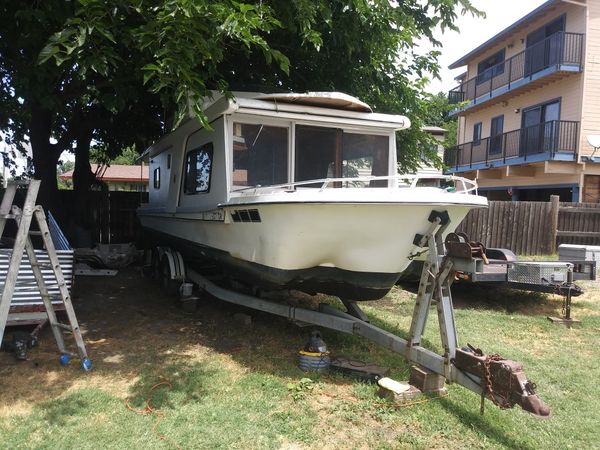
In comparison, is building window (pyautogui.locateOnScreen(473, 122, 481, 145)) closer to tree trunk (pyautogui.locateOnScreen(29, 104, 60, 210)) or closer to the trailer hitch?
tree trunk (pyautogui.locateOnScreen(29, 104, 60, 210))

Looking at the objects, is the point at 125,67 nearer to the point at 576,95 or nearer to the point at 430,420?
the point at 430,420

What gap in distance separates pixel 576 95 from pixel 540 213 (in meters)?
6.11

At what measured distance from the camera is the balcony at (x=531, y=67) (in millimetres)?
16047

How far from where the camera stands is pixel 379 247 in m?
4.47

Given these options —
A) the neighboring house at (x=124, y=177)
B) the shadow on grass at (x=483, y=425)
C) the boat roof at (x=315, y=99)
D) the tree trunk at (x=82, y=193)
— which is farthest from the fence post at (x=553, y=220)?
the neighboring house at (x=124, y=177)

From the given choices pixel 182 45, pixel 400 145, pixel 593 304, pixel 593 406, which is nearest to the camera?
pixel 593 406

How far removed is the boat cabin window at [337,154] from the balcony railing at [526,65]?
7720 mm

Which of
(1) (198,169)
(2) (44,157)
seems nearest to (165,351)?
(1) (198,169)

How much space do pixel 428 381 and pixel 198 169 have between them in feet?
13.1

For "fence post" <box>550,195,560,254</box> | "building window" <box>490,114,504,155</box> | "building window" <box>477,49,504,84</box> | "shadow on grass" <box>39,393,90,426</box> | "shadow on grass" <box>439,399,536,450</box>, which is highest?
"building window" <box>477,49,504,84</box>

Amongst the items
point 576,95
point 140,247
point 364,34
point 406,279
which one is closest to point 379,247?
point 406,279

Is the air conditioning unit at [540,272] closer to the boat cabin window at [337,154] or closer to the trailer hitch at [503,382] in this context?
the boat cabin window at [337,154]

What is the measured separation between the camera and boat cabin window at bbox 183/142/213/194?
6059mm

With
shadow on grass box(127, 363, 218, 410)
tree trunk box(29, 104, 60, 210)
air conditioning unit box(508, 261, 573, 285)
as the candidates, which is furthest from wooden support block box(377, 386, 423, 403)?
tree trunk box(29, 104, 60, 210)
